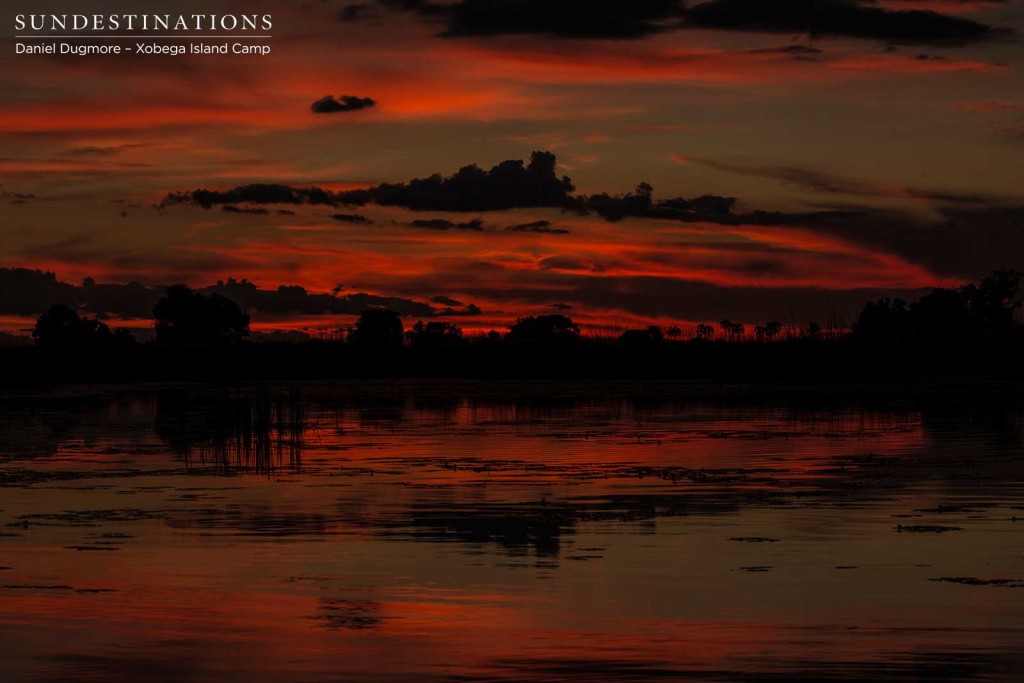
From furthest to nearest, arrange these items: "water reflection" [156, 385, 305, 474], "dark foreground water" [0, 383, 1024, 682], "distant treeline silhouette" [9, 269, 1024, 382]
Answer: "distant treeline silhouette" [9, 269, 1024, 382] < "water reflection" [156, 385, 305, 474] < "dark foreground water" [0, 383, 1024, 682]

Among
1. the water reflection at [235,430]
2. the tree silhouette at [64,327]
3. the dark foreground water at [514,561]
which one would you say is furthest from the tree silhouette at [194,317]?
the dark foreground water at [514,561]

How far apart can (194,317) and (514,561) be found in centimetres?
11377

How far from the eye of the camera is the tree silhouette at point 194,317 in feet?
418

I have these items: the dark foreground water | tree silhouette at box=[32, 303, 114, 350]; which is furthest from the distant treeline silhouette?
the dark foreground water

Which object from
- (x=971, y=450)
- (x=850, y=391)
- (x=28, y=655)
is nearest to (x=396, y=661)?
(x=28, y=655)

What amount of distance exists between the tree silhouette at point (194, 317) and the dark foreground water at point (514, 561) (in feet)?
304

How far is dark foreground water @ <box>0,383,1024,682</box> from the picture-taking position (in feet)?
42.1

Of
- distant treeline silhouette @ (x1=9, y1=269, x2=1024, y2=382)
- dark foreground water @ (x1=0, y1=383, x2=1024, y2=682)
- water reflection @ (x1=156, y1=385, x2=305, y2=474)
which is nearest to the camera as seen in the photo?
dark foreground water @ (x1=0, y1=383, x2=1024, y2=682)

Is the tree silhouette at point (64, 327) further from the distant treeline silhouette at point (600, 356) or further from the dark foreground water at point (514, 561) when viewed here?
the dark foreground water at point (514, 561)

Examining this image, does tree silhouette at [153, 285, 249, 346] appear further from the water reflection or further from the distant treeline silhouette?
the water reflection

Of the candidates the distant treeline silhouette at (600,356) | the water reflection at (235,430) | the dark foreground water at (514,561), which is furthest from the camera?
the distant treeline silhouette at (600,356)

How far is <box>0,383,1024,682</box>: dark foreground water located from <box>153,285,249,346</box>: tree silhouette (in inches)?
3648

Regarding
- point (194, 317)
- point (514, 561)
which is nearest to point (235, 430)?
point (514, 561)

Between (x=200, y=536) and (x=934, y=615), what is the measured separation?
9308mm
